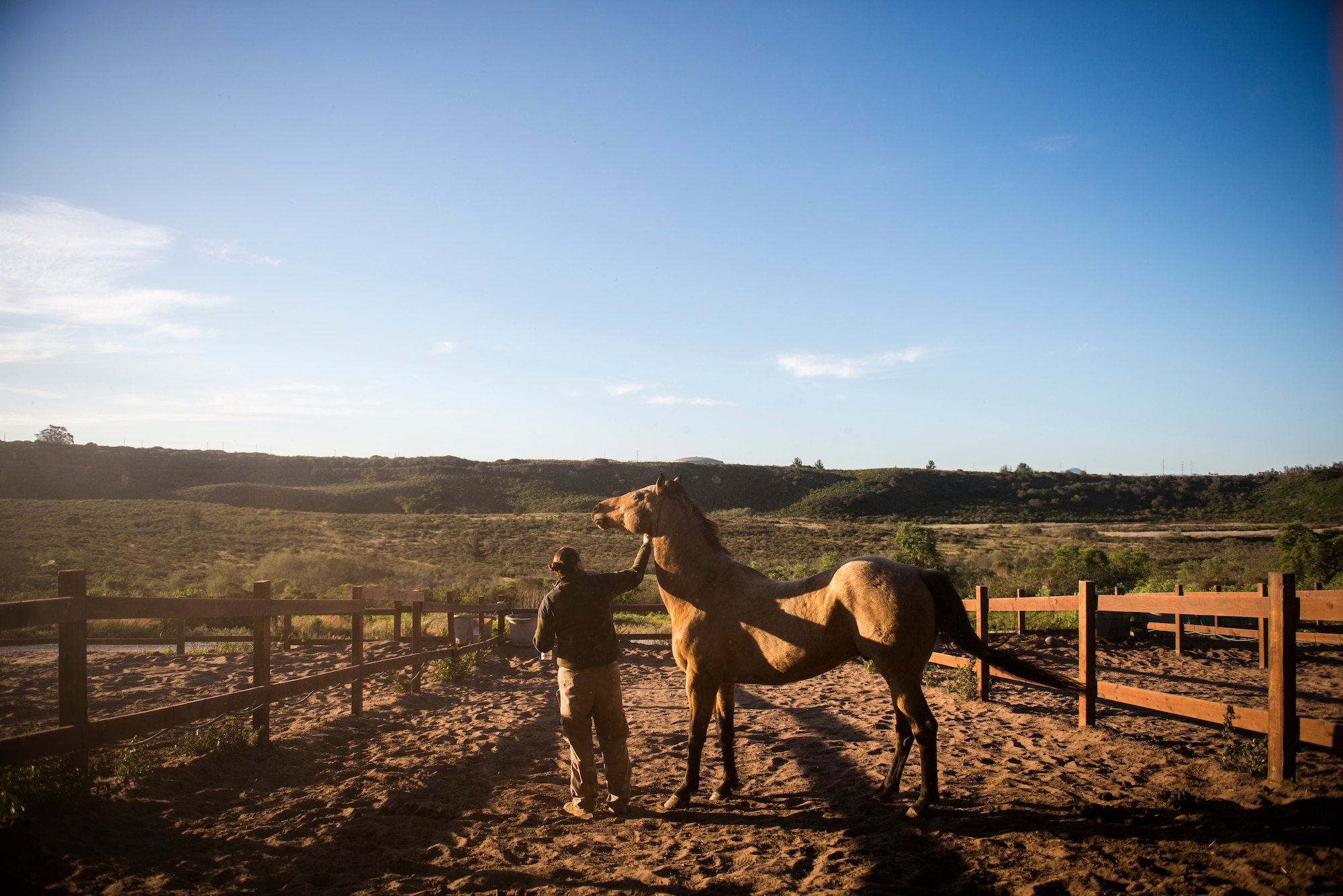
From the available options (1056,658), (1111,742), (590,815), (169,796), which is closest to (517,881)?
(590,815)

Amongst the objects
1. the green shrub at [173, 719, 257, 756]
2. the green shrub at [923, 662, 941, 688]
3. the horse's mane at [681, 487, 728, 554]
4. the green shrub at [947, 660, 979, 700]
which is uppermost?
the horse's mane at [681, 487, 728, 554]

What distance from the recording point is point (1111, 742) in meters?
5.95

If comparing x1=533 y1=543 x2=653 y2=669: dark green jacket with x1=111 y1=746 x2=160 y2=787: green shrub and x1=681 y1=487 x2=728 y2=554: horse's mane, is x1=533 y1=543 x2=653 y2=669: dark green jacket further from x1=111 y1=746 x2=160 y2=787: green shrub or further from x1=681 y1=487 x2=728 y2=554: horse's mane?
x1=111 y1=746 x2=160 y2=787: green shrub

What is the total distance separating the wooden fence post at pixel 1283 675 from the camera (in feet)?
14.3

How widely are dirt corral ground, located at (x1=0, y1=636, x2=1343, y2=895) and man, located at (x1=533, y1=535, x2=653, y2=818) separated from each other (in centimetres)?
28

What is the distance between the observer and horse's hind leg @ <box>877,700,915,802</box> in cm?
484

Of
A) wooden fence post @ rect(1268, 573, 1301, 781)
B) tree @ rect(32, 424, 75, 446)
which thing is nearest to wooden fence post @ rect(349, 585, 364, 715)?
wooden fence post @ rect(1268, 573, 1301, 781)

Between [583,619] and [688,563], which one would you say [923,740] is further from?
[583,619]

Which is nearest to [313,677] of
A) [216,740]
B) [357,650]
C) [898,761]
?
[216,740]

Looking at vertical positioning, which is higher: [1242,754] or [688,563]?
[688,563]

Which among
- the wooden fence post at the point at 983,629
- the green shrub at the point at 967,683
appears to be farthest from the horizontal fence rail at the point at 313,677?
the green shrub at the point at 967,683

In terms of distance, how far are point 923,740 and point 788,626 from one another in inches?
42.6

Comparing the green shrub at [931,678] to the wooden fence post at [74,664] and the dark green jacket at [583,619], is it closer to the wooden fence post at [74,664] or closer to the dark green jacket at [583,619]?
the dark green jacket at [583,619]

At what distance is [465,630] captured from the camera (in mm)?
12828
